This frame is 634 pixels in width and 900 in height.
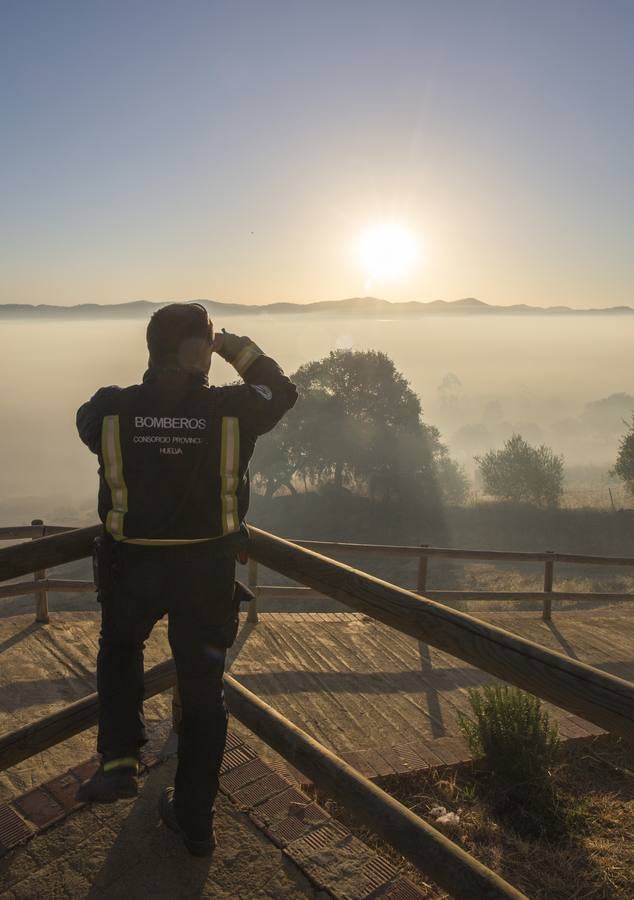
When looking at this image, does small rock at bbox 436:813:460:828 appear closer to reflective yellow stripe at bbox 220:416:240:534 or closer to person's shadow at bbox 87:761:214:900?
person's shadow at bbox 87:761:214:900

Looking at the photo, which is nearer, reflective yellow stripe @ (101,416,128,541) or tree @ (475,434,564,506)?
reflective yellow stripe @ (101,416,128,541)

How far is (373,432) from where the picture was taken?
43406 mm

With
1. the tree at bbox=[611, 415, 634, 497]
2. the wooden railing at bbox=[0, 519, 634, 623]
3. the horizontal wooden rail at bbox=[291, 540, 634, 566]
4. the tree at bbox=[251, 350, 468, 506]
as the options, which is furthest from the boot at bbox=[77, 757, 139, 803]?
the tree at bbox=[611, 415, 634, 497]

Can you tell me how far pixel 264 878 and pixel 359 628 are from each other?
4.68 metres

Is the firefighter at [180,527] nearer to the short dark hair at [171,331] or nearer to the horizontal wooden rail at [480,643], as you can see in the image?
the short dark hair at [171,331]

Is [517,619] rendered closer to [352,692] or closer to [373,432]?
[352,692]

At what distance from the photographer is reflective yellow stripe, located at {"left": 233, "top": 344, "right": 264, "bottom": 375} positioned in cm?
253

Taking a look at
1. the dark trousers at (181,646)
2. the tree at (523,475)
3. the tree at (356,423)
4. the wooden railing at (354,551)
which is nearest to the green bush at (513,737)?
Answer: the wooden railing at (354,551)

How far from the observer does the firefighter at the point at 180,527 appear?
231 cm

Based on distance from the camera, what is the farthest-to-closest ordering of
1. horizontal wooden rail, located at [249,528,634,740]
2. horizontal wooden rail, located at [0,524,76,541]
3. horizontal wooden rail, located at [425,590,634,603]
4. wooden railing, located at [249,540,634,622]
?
horizontal wooden rail, located at [425,590,634,603]
wooden railing, located at [249,540,634,622]
horizontal wooden rail, located at [0,524,76,541]
horizontal wooden rail, located at [249,528,634,740]

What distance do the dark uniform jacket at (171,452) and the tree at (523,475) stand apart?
4172 centimetres

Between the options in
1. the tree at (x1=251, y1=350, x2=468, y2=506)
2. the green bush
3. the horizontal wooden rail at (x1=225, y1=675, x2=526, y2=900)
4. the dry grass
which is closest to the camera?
the horizontal wooden rail at (x1=225, y1=675, x2=526, y2=900)

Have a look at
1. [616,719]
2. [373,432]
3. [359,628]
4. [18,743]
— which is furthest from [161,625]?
[373,432]

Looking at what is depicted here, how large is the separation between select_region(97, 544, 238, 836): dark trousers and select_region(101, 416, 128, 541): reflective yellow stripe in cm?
12
